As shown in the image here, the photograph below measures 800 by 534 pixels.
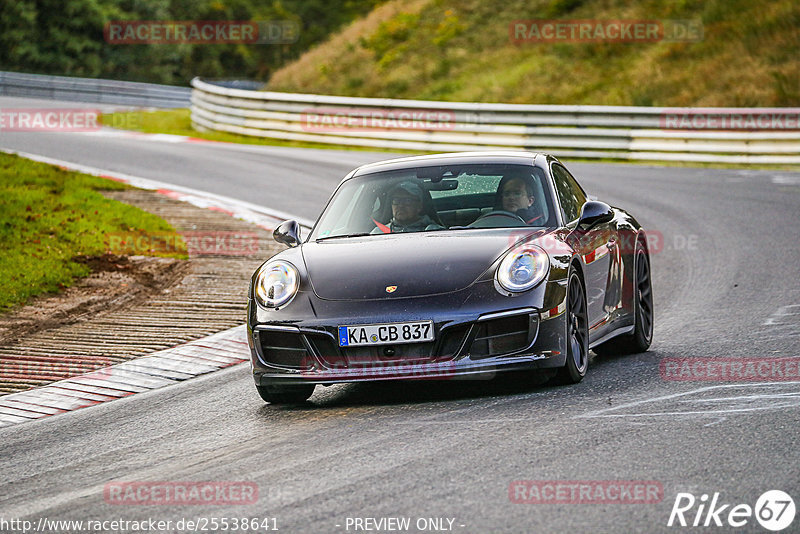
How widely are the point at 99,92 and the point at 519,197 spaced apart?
119 feet

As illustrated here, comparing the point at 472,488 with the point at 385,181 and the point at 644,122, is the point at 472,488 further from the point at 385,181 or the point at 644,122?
the point at 644,122

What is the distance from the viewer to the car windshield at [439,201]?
8.01m

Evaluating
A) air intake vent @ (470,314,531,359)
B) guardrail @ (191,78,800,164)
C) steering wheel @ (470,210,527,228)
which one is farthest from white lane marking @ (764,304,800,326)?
guardrail @ (191,78,800,164)

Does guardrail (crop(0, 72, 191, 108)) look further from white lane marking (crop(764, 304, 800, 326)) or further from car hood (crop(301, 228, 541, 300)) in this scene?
car hood (crop(301, 228, 541, 300))

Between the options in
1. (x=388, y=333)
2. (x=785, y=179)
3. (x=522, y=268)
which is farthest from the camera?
(x=785, y=179)

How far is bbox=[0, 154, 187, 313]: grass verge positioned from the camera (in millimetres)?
11688

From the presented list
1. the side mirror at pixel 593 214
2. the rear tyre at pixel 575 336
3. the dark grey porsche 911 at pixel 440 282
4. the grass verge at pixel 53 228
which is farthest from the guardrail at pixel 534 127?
the rear tyre at pixel 575 336

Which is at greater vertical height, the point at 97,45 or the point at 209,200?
the point at 209,200

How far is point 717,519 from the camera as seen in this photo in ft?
15.2

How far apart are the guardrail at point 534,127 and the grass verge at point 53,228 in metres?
9.49

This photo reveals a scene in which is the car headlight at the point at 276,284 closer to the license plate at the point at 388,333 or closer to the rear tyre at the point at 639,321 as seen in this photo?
the license plate at the point at 388,333

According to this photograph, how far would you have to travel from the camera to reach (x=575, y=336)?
7395 mm

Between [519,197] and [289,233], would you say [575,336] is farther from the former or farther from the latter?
[289,233]

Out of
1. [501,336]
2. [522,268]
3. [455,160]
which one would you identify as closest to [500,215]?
[455,160]
